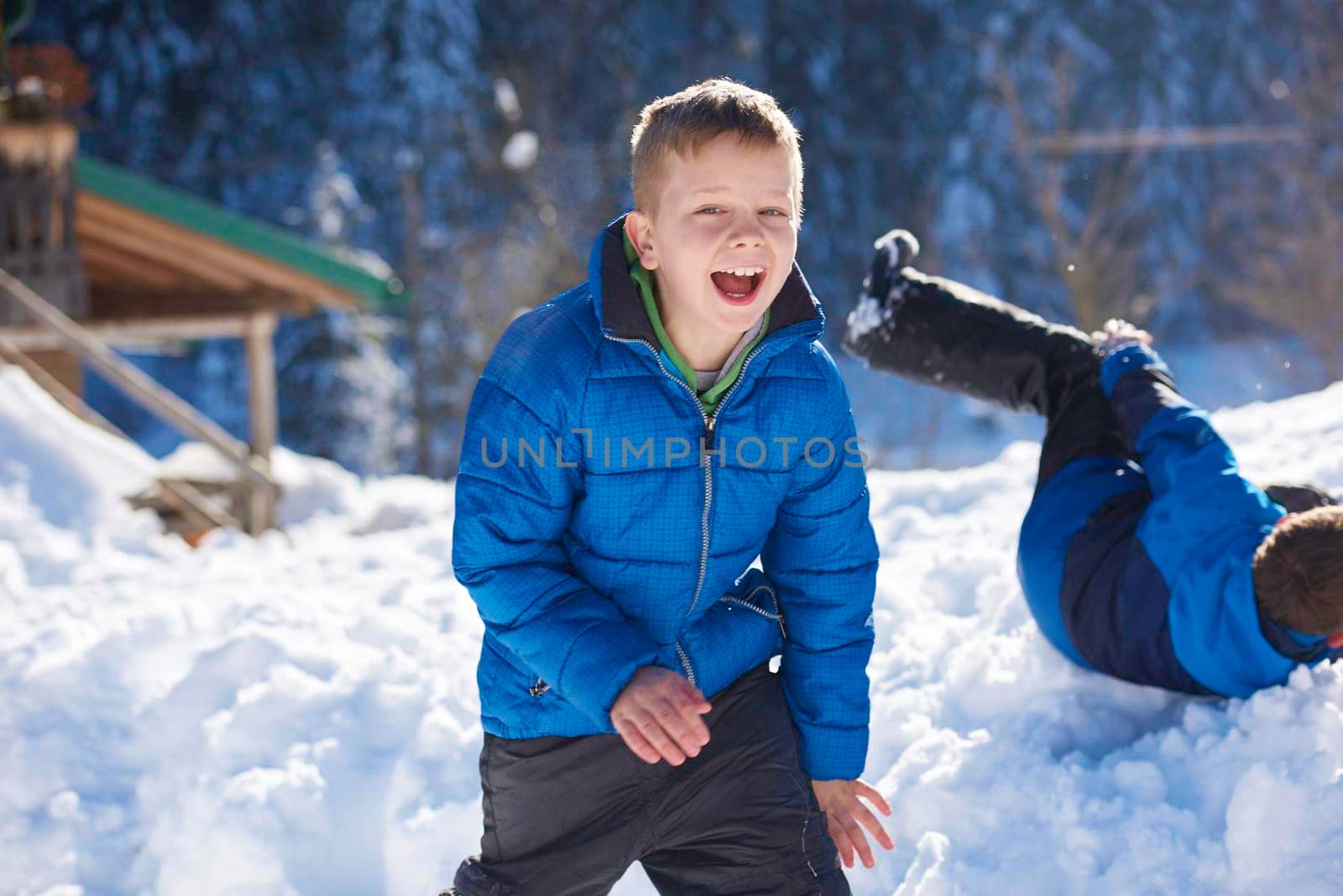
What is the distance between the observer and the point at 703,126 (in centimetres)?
192

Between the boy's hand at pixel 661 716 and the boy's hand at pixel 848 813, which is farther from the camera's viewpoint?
the boy's hand at pixel 848 813

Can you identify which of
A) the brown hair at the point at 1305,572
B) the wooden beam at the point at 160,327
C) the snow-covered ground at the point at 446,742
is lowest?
the snow-covered ground at the point at 446,742

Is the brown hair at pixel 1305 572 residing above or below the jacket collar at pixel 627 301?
below

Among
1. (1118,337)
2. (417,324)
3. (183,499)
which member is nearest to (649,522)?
(1118,337)

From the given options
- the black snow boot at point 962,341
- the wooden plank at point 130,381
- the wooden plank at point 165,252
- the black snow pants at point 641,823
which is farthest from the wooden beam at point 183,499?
the black snow pants at point 641,823

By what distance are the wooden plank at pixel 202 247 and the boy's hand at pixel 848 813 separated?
31.5 ft

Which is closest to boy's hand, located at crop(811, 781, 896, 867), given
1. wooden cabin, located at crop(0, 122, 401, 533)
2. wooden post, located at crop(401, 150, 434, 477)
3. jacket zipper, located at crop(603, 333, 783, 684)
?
jacket zipper, located at crop(603, 333, 783, 684)

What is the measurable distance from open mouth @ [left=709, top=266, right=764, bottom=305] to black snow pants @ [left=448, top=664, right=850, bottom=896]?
745 millimetres

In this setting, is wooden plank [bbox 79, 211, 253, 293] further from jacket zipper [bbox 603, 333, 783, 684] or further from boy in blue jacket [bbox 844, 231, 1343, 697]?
jacket zipper [bbox 603, 333, 783, 684]

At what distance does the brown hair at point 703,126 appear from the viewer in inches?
75.7

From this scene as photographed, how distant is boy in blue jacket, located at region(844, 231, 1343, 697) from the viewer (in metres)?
2.54

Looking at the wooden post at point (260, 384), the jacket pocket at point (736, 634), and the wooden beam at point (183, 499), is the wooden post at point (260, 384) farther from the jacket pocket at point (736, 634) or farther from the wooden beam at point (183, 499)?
the jacket pocket at point (736, 634)

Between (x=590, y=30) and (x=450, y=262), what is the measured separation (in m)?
8.17

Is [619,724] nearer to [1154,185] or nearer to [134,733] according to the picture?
[134,733]
